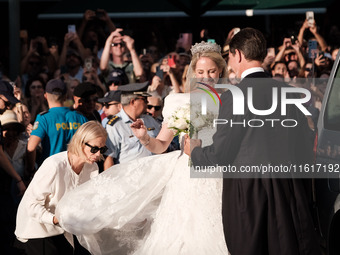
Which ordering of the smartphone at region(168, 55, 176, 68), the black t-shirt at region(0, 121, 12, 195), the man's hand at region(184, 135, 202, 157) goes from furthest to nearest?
the smartphone at region(168, 55, 176, 68) → the black t-shirt at region(0, 121, 12, 195) → the man's hand at region(184, 135, 202, 157)

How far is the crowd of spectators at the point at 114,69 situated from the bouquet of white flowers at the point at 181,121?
2.76m

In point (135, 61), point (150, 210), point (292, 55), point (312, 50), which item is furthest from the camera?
point (292, 55)

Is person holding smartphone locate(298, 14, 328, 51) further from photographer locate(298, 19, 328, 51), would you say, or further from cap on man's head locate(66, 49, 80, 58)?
cap on man's head locate(66, 49, 80, 58)

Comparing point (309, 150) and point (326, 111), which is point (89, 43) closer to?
point (326, 111)

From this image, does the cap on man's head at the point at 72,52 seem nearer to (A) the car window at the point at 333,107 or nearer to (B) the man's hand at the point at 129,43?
(B) the man's hand at the point at 129,43

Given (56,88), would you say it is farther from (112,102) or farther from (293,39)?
(293,39)

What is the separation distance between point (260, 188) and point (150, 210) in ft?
4.36

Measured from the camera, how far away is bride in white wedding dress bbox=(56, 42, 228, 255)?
18.8 ft

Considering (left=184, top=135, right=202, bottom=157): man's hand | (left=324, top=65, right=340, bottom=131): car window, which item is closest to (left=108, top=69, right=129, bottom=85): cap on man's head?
(left=324, top=65, right=340, bottom=131): car window

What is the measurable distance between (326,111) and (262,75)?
1.36m

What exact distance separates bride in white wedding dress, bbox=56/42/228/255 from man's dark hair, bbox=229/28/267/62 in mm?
885

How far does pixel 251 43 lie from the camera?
5168 mm

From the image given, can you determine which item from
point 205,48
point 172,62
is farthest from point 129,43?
point 205,48

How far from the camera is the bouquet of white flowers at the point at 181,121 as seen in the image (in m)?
5.68
